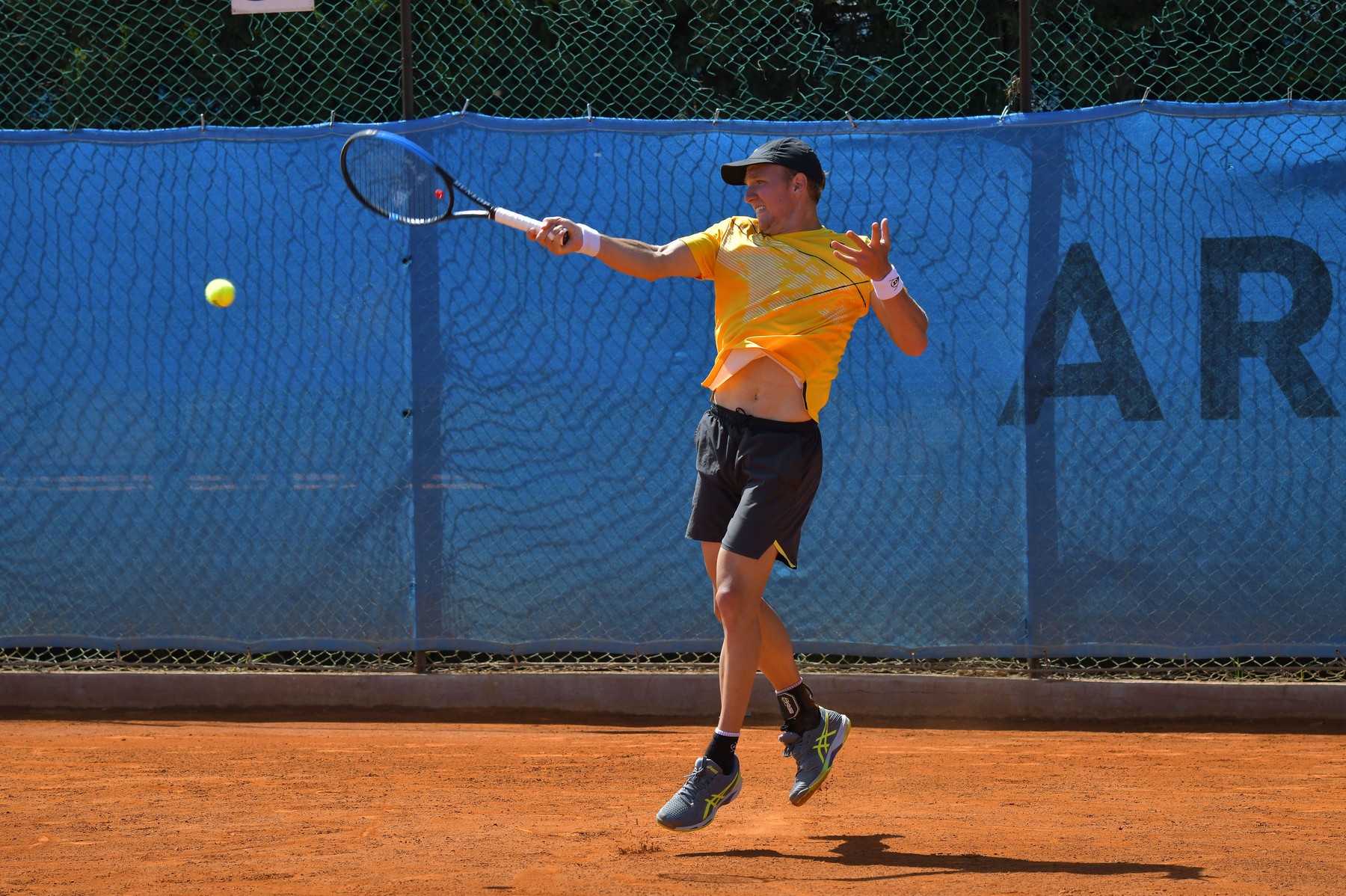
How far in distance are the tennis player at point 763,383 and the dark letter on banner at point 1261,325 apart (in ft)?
6.22

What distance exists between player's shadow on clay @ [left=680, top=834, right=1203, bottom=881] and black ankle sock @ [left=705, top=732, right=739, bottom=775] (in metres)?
0.22

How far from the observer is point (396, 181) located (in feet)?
15.6

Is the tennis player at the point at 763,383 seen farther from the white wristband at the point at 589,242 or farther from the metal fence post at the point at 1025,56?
the metal fence post at the point at 1025,56

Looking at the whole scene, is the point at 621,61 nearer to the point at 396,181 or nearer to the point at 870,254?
the point at 396,181

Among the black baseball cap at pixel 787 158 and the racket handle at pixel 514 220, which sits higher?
the black baseball cap at pixel 787 158

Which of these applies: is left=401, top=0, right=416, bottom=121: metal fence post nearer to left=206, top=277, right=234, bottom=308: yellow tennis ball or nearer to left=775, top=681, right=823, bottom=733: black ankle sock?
left=206, top=277, right=234, bottom=308: yellow tennis ball

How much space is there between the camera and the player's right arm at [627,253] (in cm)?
390

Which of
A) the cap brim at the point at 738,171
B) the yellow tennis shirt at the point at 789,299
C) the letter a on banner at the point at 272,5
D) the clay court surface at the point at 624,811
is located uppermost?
the letter a on banner at the point at 272,5

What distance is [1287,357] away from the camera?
5.20 meters

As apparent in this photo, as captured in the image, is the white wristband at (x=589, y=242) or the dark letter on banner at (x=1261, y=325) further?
the dark letter on banner at (x=1261, y=325)

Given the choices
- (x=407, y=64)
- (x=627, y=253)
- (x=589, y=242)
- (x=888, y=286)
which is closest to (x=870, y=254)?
(x=888, y=286)

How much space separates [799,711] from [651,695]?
162 centimetres

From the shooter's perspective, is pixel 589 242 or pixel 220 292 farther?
pixel 220 292

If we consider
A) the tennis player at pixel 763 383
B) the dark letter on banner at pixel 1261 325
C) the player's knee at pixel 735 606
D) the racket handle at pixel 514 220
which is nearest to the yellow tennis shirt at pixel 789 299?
the tennis player at pixel 763 383
